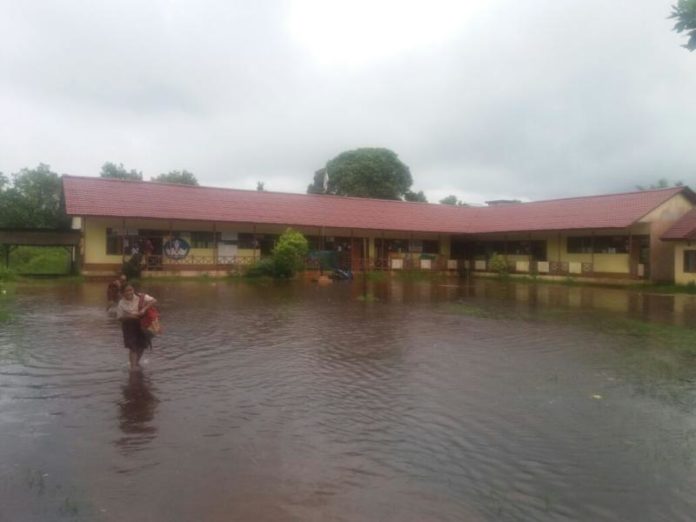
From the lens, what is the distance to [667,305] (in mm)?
19406

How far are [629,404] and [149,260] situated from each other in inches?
969

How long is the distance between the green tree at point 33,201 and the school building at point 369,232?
7.88 metres

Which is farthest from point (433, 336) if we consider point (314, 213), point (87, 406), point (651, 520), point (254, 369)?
point (314, 213)

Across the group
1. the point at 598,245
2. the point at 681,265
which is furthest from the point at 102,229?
the point at 681,265

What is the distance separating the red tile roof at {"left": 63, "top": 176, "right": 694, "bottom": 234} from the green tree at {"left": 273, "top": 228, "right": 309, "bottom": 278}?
270 cm

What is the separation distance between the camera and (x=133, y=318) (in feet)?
27.2

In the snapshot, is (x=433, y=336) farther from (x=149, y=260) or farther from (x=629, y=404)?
(x=149, y=260)

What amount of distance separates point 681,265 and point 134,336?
25643mm

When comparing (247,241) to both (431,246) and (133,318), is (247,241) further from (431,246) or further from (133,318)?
(133,318)

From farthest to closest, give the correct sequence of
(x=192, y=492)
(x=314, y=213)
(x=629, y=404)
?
(x=314, y=213)
(x=629, y=404)
(x=192, y=492)

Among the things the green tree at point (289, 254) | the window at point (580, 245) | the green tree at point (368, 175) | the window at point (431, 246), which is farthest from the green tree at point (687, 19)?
the green tree at point (368, 175)

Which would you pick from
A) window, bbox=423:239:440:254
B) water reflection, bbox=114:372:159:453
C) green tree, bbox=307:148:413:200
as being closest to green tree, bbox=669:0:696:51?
water reflection, bbox=114:372:159:453

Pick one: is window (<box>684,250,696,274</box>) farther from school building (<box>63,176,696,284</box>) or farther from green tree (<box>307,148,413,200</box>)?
green tree (<box>307,148,413,200</box>)

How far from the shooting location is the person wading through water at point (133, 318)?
27.1 ft
